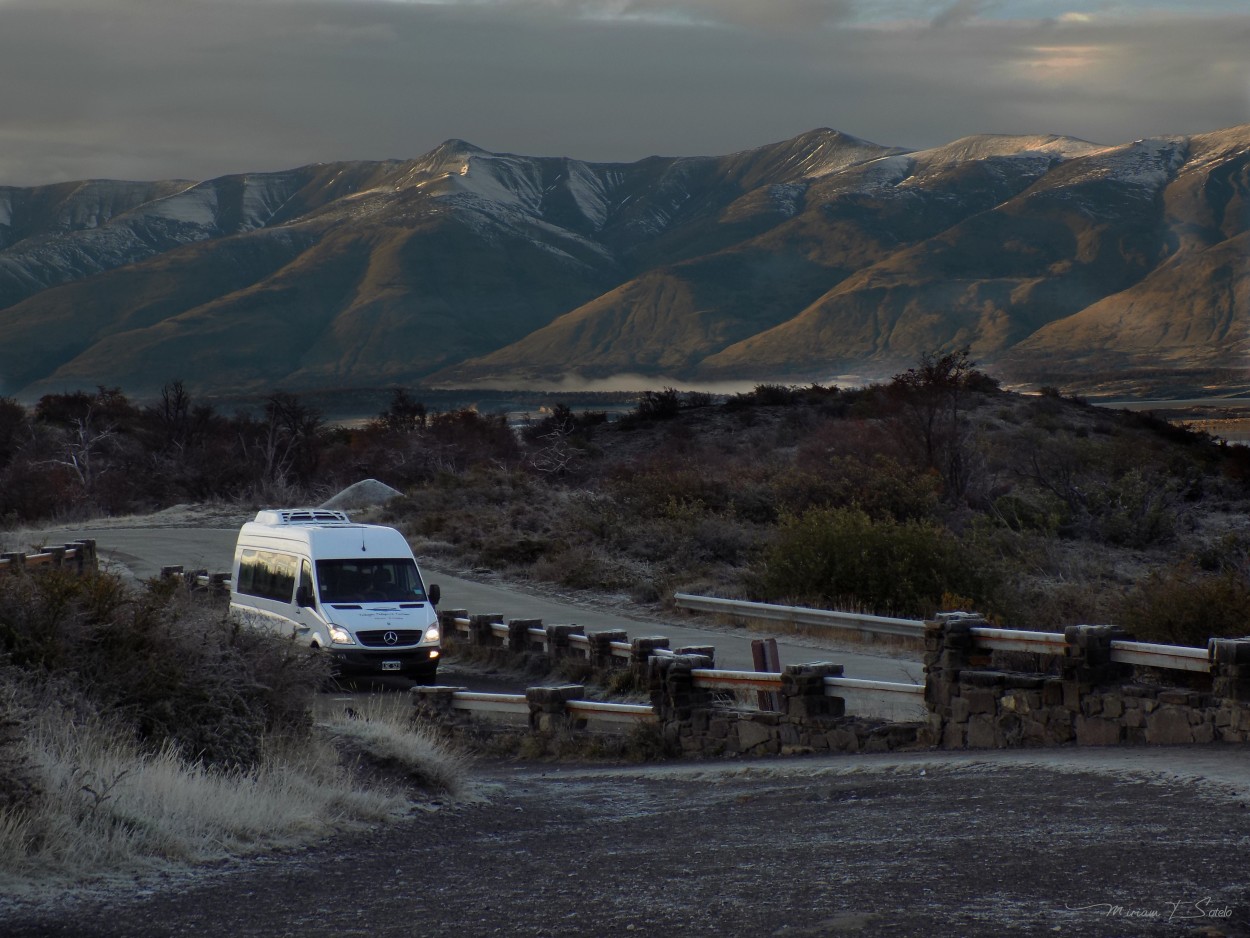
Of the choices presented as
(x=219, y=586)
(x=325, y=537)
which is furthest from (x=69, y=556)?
(x=325, y=537)

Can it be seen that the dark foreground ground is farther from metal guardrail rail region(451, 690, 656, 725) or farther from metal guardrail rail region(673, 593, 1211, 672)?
metal guardrail rail region(451, 690, 656, 725)

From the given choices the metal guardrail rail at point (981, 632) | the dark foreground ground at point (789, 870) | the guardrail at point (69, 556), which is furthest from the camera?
the guardrail at point (69, 556)

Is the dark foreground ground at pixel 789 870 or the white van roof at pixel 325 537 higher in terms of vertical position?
the white van roof at pixel 325 537

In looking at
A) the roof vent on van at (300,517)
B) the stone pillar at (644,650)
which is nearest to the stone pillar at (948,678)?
the stone pillar at (644,650)

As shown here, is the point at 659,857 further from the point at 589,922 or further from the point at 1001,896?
the point at 1001,896

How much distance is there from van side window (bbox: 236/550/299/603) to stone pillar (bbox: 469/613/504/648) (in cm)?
268

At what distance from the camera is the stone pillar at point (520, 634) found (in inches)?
744

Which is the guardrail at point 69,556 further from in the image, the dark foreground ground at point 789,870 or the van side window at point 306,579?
the dark foreground ground at point 789,870

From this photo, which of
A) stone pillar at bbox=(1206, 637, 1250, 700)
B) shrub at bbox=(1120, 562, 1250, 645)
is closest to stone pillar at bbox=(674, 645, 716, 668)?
shrub at bbox=(1120, 562, 1250, 645)

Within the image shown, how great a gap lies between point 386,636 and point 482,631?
2.53 meters

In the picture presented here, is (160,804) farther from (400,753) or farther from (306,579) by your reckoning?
(306,579)

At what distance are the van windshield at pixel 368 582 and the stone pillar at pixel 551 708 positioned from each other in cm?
466

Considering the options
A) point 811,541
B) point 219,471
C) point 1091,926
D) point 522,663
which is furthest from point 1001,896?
point 219,471

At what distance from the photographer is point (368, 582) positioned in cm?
1852
